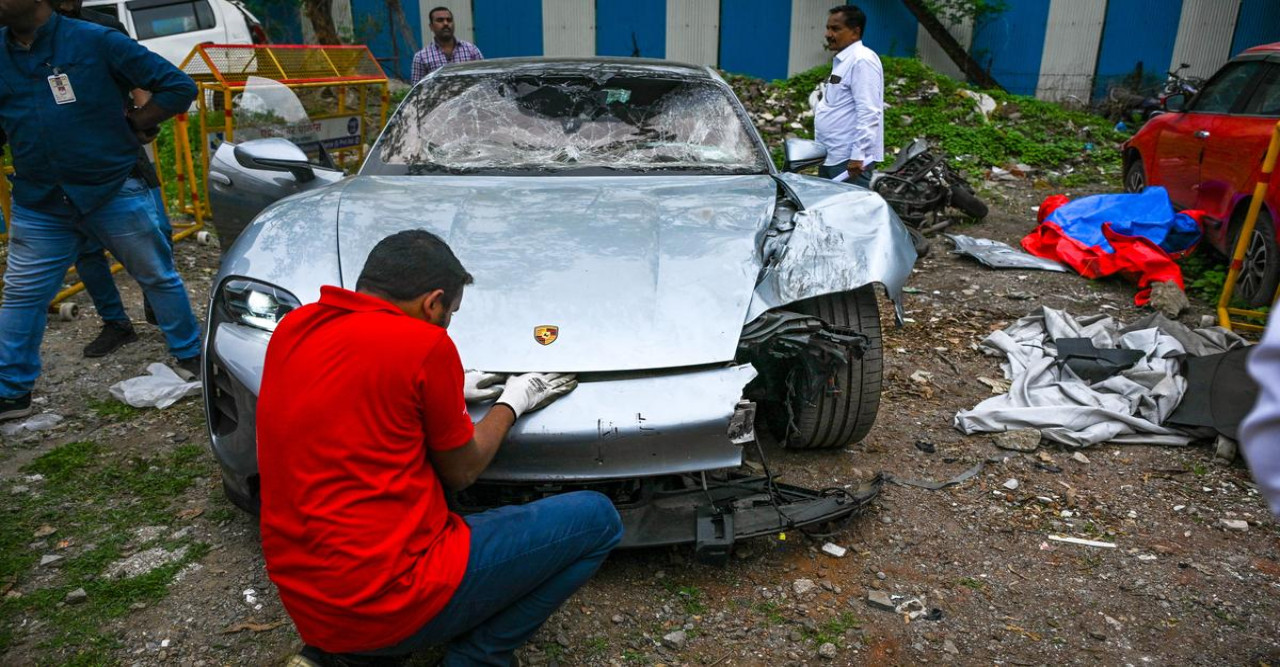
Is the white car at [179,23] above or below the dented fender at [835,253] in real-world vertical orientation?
above

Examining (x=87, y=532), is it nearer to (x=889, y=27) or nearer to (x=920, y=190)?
(x=920, y=190)

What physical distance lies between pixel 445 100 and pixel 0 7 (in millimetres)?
1738

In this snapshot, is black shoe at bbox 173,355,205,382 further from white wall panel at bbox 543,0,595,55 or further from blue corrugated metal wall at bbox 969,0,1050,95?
blue corrugated metal wall at bbox 969,0,1050,95

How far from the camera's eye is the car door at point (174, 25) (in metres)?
9.77

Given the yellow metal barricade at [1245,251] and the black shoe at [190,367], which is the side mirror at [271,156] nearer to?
the black shoe at [190,367]

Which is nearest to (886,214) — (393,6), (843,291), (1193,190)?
(843,291)

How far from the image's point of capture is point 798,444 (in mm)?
3170

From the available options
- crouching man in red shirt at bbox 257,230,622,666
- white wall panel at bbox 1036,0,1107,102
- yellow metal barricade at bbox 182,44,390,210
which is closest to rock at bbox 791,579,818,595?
crouching man in red shirt at bbox 257,230,622,666

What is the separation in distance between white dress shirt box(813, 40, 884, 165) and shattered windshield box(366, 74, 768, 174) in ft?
7.39

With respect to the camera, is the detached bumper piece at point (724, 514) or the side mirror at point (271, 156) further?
the side mirror at point (271, 156)

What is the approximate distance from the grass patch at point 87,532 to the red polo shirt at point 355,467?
1026 mm

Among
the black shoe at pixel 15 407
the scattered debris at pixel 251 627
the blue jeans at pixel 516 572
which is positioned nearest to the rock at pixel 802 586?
the blue jeans at pixel 516 572

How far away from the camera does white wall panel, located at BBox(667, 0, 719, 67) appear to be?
1395cm

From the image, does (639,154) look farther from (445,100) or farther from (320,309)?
(320,309)
